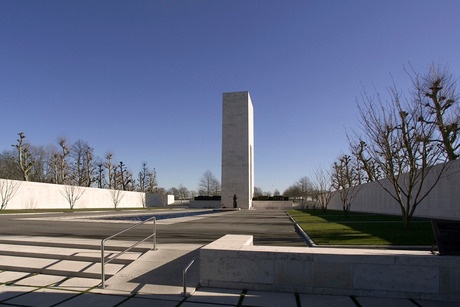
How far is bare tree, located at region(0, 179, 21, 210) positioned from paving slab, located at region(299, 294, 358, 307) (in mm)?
32165

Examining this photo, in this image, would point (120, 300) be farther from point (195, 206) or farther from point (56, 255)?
point (195, 206)

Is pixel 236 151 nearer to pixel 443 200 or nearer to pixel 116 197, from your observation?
pixel 116 197

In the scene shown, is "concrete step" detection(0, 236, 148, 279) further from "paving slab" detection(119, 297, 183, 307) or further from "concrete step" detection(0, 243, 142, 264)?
"paving slab" detection(119, 297, 183, 307)

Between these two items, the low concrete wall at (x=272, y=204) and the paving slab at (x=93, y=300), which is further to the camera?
the low concrete wall at (x=272, y=204)

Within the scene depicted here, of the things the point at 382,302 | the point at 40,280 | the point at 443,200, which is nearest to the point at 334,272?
the point at 382,302

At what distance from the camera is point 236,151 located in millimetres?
49375

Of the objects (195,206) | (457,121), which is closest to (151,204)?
(195,206)

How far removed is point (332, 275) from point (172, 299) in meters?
2.47

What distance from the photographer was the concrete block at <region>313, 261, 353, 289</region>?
179 inches

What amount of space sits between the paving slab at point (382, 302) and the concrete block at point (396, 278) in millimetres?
148

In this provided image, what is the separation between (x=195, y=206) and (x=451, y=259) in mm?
50003

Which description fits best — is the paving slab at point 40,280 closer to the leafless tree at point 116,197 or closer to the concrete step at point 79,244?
the concrete step at point 79,244

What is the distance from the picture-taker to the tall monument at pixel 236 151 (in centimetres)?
4856

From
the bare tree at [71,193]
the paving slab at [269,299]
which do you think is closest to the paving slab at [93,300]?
the paving slab at [269,299]
